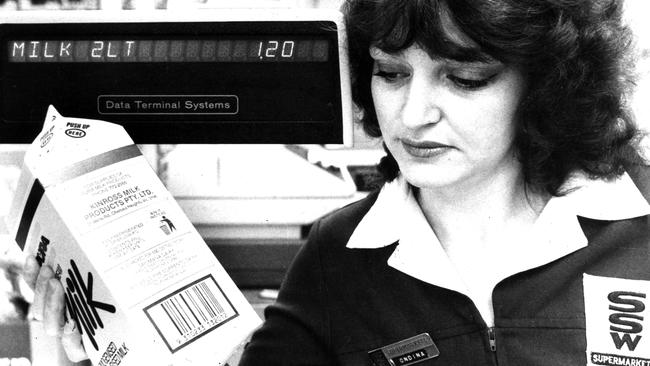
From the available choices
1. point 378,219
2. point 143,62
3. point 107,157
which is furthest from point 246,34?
point 378,219

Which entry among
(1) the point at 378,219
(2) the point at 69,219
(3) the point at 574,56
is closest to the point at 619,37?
(3) the point at 574,56

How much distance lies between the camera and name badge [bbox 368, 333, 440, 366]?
1356mm

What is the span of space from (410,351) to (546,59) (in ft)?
1.70

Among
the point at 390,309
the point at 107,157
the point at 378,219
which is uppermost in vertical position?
the point at 107,157

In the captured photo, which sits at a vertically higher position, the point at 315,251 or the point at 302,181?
the point at 302,181

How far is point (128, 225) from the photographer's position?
1.19 metres

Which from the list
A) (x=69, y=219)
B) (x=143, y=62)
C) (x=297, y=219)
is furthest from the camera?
(x=297, y=219)

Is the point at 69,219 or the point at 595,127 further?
the point at 595,127

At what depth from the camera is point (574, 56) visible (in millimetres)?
1236

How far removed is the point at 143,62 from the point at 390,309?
0.57 metres

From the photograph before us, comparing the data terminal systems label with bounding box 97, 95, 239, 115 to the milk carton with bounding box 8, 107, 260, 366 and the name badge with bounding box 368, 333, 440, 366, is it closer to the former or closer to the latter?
the milk carton with bounding box 8, 107, 260, 366

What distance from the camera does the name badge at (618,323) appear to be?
4.23 ft

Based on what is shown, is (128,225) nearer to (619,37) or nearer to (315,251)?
(315,251)

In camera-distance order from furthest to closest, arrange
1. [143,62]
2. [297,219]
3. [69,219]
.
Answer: [297,219] < [143,62] < [69,219]
